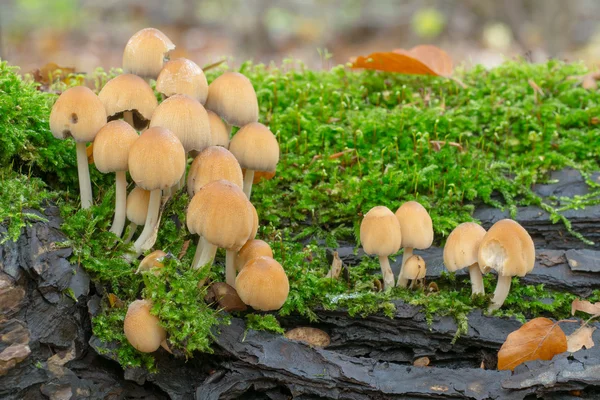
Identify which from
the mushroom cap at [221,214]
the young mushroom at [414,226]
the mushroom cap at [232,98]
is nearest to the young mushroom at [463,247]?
the young mushroom at [414,226]

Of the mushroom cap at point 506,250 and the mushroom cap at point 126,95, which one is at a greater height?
the mushroom cap at point 126,95

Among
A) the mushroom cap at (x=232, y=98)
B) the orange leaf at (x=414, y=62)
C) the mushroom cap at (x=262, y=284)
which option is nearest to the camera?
the mushroom cap at (x=262, y=284)

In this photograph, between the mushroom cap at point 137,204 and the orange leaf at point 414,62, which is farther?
the orange leaf at point 414,62

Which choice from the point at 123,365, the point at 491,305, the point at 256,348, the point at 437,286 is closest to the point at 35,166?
the point at 123,365

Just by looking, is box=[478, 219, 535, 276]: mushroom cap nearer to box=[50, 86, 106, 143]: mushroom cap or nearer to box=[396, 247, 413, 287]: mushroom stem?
box=[396, 247, 413, 287]: mushroom stem

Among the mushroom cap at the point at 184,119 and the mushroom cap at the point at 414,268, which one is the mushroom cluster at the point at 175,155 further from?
the mushroom cap at the point at 414,268

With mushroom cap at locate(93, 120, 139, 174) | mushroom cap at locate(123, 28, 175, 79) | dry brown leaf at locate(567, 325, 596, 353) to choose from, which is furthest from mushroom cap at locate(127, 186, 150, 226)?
dry brown leaf at locate(567, 325, 596, 353)

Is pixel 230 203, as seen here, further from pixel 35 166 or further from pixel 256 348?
pixel 35 166
